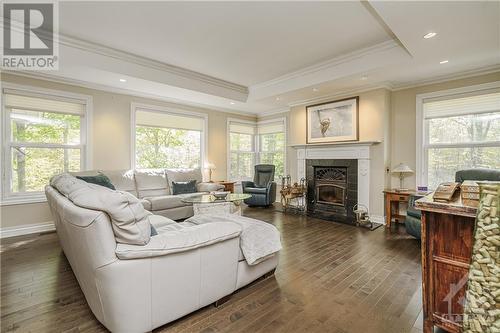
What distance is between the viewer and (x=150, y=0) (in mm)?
2457

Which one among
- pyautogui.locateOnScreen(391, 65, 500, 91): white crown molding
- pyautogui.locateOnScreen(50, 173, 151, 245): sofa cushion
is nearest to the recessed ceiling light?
pyautogui.locateOnScreen(391, 65, 500, 91): white crown molding

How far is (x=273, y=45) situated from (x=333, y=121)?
2.30 m

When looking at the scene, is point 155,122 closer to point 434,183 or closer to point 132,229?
point 132,229

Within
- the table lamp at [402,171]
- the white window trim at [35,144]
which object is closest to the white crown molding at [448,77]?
the table lamp at [402,171]

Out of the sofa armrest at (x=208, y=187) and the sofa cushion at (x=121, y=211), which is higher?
the sofa cushion at (x=121, y=211)

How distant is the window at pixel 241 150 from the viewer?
22.6 feet

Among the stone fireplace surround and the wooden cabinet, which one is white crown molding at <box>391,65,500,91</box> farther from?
the wooden cabinet

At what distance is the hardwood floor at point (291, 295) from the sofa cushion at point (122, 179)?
4.43 feet

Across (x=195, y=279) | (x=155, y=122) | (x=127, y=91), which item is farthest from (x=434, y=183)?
(x=127, y=91)

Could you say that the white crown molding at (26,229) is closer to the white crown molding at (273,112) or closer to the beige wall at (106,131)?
the beige wall at (106,131)

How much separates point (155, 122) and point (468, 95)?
583 cm

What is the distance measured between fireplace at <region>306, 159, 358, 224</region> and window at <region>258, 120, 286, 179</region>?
1.33 meters

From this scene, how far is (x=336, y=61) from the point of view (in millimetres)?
3930

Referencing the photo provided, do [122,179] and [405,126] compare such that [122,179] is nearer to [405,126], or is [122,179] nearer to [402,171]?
[402,171]
